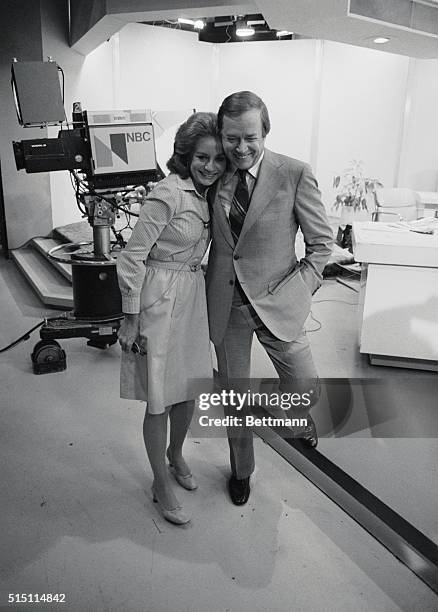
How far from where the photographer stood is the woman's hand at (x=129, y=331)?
5.49ft

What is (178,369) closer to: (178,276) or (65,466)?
(178,276)

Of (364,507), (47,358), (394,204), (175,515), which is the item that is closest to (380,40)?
(394,204)

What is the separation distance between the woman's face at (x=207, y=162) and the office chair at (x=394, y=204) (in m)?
4.72

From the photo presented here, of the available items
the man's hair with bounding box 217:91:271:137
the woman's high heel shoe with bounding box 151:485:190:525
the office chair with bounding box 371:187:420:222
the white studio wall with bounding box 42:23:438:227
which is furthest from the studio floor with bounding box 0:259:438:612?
the white studio wall with bounding box 42:23:438:227

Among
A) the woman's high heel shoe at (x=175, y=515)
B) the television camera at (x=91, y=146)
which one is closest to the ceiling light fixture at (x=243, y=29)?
the television camera at (x=91, y=146)

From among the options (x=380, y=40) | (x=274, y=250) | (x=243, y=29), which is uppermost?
(x=243, y=29)

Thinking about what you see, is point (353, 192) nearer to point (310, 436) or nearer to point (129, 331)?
point (310, 436)

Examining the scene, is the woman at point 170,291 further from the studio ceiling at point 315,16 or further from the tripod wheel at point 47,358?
the studio ceiling at point 315,16

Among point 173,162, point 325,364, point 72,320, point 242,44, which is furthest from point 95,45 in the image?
point 173,162

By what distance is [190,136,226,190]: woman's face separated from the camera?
5.13ft

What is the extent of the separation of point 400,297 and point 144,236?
1.87m

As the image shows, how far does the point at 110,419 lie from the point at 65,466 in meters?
0.41

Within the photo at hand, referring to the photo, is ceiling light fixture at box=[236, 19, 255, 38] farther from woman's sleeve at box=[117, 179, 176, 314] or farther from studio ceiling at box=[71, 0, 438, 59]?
woman's sleeve at box=[117, 179, 176, 314]

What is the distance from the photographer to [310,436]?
230 cm
